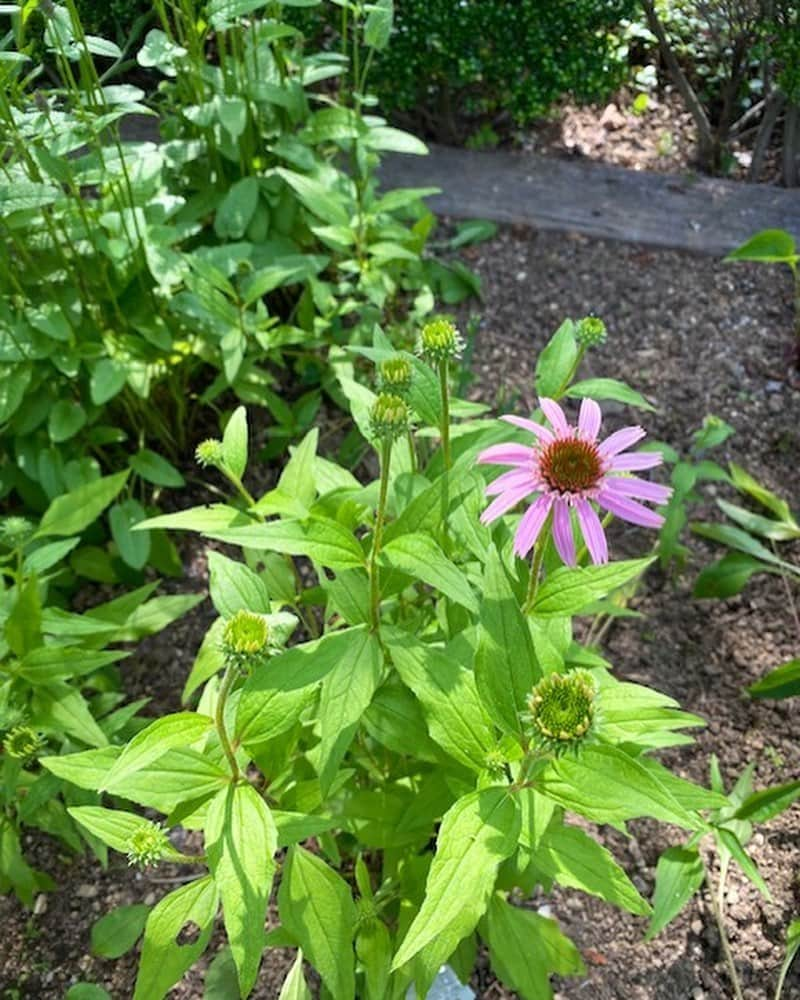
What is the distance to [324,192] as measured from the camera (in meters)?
1.78

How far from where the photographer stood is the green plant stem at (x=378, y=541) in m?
0.94

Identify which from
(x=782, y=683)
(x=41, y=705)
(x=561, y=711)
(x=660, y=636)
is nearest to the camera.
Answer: (x=561, y=711)

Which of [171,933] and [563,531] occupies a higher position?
[563,531]

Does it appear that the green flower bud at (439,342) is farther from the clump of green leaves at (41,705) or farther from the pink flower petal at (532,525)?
the clump of green leaves at (41,705)

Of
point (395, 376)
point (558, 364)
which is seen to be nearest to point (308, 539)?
point (395, 376)

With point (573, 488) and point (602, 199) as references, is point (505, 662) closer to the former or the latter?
point (573, 488)

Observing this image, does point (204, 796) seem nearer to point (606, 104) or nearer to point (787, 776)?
point (787, 776)

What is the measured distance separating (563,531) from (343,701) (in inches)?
11.1

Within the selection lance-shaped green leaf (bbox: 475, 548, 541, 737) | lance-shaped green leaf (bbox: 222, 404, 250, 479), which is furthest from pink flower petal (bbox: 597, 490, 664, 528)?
lance-shaped green leaf (bbox: 222, 404, 250, 479)

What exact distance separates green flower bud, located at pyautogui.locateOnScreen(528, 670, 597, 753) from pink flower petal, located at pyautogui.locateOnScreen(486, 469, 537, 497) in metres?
0.21

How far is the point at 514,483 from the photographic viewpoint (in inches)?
38.8

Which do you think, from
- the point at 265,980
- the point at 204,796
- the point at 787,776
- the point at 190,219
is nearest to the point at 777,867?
the point at 787,776

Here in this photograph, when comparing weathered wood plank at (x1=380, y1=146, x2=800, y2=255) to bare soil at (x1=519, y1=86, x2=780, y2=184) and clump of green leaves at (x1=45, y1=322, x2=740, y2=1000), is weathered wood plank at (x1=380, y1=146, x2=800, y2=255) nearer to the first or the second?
bare soil at (x1=519, y1=86, x2=780, y2=184)

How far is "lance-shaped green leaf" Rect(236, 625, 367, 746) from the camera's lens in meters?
0.94
